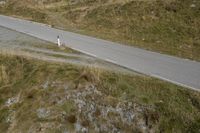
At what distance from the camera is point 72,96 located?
43.4 ft

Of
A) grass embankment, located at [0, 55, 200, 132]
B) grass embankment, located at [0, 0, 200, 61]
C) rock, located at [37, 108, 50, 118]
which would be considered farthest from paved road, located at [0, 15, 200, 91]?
rock, located at [37, 108, 50, 118]

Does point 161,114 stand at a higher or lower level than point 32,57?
lower

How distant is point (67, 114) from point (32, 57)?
6914 mm

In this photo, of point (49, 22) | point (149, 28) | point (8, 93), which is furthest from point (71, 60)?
point (49, 22)

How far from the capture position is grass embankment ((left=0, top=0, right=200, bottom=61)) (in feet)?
82.5

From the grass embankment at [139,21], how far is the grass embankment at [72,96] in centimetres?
694

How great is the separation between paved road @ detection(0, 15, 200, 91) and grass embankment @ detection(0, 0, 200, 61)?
168 cm

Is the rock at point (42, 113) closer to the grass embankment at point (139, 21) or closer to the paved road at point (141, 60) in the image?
the paved road at point (141, 60)

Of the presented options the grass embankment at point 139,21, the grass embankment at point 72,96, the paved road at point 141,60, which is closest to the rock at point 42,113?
the grass embankment at point 72,96

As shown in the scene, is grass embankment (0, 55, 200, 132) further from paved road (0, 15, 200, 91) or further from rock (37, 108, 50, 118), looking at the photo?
paved road (0, 15, 200, 91)

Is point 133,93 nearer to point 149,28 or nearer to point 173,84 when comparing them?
point 173,84

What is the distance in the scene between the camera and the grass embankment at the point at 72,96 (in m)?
12.2

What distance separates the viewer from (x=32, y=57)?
60.1 ft

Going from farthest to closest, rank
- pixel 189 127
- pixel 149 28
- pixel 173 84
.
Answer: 1. pixel 149 28
2. pixel 173 84
3. pixel 189 127
